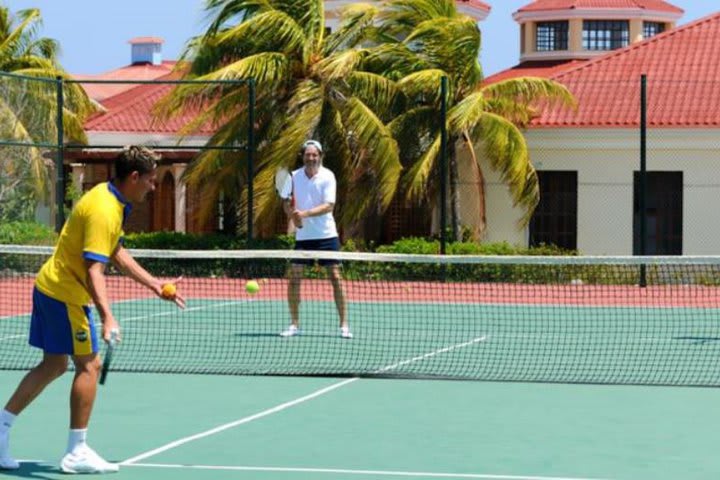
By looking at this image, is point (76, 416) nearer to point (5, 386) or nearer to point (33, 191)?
point (5, 386)

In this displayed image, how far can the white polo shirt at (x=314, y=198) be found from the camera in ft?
42.9

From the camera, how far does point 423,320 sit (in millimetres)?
15531

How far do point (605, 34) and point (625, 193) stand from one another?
62.9 ft

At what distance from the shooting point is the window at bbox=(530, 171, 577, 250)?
82.9 feet

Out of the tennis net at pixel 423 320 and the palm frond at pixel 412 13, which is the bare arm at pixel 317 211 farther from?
the palm frond at pixel 412 13

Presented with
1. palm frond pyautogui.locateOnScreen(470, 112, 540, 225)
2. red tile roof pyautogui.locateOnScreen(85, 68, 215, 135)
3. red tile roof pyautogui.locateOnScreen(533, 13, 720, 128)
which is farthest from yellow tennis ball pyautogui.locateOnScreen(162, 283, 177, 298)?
red tile roof pyautogui.locateOnScreen(85, 68, 215, 135)

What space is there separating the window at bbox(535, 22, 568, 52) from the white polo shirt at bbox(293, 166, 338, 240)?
97.8 feet

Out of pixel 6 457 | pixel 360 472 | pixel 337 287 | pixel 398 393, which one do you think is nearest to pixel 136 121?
pixel 337 287

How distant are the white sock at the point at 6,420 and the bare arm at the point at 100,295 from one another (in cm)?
70

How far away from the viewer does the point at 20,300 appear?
17516 millimetres

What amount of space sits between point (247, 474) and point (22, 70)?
1013 inches

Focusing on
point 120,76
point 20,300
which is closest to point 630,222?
point 20,300

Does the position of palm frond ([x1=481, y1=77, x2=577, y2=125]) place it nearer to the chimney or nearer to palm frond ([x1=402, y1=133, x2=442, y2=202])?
palm frond ([x1=402, y1=133, x2=442, y2=202])

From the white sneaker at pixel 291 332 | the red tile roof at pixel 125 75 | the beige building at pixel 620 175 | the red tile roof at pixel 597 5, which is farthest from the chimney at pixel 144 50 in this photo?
the white sneaker at pixel 291 332
